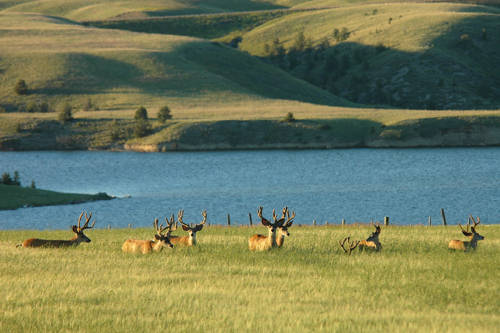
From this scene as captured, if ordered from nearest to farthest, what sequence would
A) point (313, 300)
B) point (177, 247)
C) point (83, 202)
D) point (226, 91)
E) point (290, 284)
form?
point (313, 300) < point (290, 284) < point (177, 247) < point (83, 202) < point (226, 91)

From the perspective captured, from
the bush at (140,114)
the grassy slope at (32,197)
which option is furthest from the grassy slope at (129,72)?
the grassy slope at (32,197)

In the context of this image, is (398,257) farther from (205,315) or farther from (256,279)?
(205,315)

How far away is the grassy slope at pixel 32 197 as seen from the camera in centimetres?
6044

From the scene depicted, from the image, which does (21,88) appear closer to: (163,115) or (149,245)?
(163,115)

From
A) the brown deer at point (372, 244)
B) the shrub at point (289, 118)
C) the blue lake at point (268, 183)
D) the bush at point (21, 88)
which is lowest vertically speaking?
the blue lake at point (268, 183)

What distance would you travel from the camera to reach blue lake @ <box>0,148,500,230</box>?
188 ft

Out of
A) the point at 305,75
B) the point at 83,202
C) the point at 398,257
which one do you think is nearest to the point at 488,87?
the point at 305,75

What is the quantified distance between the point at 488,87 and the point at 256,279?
500ft

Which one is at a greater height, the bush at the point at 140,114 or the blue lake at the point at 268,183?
the bush at the point at 140,114

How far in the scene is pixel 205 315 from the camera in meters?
17.5

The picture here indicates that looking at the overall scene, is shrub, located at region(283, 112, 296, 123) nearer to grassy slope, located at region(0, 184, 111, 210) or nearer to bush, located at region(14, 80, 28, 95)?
bush, located at region(14, 80, 28, 95)

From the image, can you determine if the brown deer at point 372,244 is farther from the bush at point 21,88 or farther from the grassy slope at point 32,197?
the bush at point 21,88

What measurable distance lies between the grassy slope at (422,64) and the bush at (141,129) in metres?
61.4

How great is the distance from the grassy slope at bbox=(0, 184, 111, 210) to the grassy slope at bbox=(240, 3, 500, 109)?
102 m
